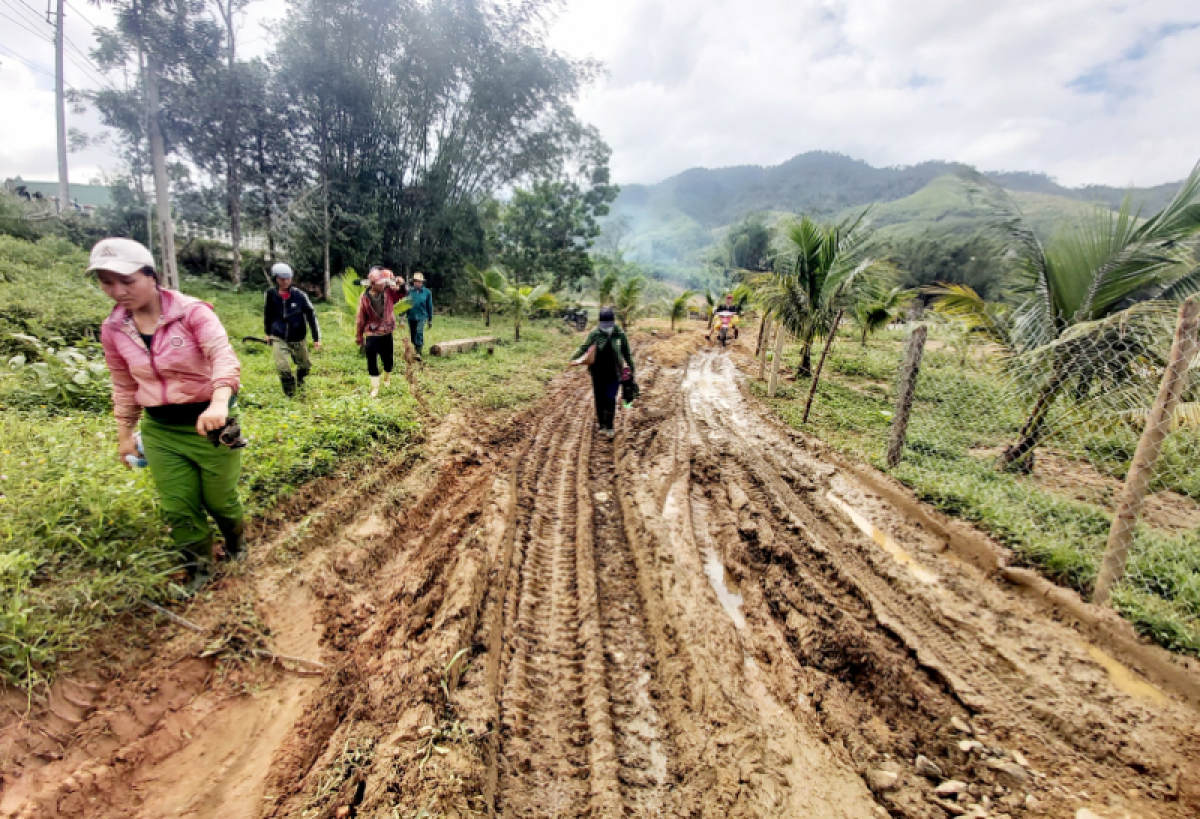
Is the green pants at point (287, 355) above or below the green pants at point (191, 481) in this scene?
above

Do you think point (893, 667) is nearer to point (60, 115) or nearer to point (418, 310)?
point (418, 310)

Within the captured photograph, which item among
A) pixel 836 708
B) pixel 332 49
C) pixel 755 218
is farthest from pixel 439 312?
pixel 755 218

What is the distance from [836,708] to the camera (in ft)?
7.63

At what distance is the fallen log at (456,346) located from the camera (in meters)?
9.92

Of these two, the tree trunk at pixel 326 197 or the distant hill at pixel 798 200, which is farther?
the distant hill at pixel 798 200

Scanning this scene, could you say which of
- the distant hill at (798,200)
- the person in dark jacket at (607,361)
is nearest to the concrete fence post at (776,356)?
the person in dark jacket at (607,361)

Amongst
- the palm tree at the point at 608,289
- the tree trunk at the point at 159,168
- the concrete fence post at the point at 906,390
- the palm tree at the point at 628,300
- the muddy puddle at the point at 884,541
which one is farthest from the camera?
the palm tree at the point at 608,289

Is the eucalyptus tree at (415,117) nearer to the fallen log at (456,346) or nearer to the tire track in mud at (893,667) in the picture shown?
the fallen log at (456,346)

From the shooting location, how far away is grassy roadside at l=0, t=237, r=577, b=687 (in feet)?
7.06

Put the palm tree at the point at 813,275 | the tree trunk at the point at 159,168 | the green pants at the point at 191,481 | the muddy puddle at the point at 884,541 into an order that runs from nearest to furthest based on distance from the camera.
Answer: the green pants at the point at 191,481
the muddy puddle at the point at 884,541
the palm tree at the point at 813,275
the tree trunk at the point at 159,168

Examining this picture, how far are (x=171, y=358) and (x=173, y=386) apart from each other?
0.14m

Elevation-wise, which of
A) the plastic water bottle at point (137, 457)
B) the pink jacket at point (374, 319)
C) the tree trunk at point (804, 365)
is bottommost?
the plastic water bottle at point (137, 457)

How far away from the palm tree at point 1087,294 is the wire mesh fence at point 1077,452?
0.02m

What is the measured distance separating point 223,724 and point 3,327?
696cm
